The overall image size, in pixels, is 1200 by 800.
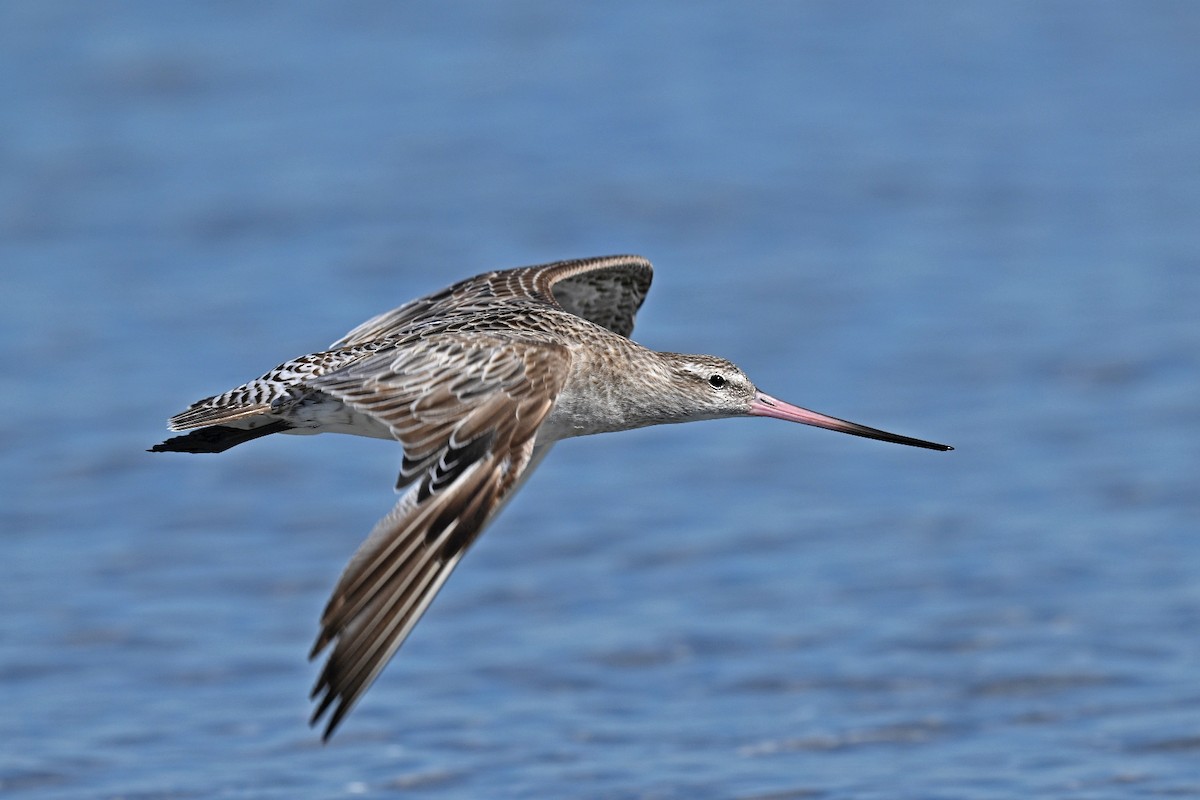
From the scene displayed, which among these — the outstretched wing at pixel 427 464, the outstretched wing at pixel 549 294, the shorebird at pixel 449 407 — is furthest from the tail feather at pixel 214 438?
the outstretched wing at pixel 549 294

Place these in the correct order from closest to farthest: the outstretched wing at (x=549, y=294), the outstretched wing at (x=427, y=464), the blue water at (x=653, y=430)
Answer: the outstretched wing at (x=427, y=464)
the outstretched wing at (x=549, y=294)
the blue water at (x=653, y=430)

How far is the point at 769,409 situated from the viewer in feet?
28.8

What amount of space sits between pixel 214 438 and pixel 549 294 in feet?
5.85

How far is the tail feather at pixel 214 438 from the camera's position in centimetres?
848

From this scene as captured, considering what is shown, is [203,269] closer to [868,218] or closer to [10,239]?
[10,239]

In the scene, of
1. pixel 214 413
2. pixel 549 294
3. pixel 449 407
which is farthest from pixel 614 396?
pixel 214 413

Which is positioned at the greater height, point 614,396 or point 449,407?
point 614,396

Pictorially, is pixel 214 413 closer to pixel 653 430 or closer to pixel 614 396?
pixel 614 396

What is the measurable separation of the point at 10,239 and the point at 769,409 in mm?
8254

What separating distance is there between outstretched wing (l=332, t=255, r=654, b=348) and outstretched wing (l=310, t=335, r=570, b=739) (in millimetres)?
1055

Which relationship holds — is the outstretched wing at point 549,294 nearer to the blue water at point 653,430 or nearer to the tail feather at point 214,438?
the tail feather at point 214,438

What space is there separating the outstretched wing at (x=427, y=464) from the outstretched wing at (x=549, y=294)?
3.46 feet

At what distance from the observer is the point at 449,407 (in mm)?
7395

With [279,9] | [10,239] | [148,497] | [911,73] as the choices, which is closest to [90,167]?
[10,239]
